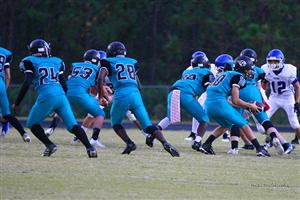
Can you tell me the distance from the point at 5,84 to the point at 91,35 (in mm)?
18376

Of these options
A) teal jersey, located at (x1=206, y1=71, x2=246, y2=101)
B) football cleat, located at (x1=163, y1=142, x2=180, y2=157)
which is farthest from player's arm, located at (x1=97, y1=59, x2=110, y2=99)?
teal jersey, located at (x1=206, y1=71, x2=246, y2=101)

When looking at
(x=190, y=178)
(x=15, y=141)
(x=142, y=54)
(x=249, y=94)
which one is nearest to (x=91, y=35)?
(x=142, y=54)

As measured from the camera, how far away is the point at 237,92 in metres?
15.3

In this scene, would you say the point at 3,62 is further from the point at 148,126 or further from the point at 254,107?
the point at 254,107

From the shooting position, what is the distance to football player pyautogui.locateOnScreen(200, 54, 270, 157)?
15.4m

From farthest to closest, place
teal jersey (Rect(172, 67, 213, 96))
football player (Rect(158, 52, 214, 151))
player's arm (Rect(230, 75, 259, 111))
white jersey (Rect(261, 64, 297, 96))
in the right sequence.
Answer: white jersey (Rect(261, 64, 297, 96))
teal jersey (Rect(172, 67, 213, 96))
football player (Rect(158, 52, 214, 151))
player's arm (Rect(230, 75, 259, 111))

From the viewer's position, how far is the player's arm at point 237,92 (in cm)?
1527

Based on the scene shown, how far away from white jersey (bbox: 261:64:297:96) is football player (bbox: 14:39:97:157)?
507 cm

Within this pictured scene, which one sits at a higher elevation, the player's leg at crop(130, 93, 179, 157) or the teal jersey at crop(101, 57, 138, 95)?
the teal jersey at crop(101, 57, 138, 95)

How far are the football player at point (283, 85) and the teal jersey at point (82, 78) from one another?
3.17m

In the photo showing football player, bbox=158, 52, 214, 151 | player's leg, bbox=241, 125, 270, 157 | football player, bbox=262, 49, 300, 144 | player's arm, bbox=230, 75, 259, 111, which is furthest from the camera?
football player, bbox=262, 49, 300, 144

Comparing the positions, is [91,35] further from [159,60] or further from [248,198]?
[248,198]

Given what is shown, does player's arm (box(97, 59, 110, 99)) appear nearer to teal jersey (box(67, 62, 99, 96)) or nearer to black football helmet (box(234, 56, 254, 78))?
teal jersey (box(67, 62, 99, 96))

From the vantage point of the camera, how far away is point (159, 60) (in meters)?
35.7
